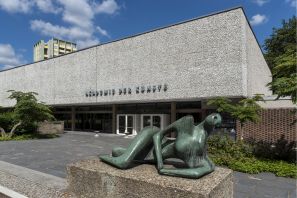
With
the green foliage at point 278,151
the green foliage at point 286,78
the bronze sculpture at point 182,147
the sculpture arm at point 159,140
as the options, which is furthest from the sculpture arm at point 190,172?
the green foliage at point 278,151

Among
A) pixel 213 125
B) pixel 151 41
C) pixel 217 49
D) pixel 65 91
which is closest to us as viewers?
pixel 213 125

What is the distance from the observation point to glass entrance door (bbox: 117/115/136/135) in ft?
84.2

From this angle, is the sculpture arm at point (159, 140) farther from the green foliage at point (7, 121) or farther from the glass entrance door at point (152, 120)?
the green foliage at point (7, 121)

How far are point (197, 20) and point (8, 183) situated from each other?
1456 centimetres

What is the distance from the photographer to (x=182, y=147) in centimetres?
500

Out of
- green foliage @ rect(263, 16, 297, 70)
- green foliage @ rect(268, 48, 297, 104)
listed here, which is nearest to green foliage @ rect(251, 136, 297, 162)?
Answer: green foliage @ rect(268, 48, 297, 104)

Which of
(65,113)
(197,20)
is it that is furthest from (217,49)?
(65,113)

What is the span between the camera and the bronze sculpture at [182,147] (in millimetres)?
4906

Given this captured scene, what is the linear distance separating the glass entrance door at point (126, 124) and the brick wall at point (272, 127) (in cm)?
1048

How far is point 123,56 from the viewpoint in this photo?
862 inches

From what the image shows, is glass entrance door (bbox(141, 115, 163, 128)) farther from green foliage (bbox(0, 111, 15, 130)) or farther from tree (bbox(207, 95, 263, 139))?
green foliage (bbox(0, 111, 15, 130))

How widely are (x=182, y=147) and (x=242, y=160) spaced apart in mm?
6696

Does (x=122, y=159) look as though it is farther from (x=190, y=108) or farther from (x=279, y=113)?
(x=190, y=108)

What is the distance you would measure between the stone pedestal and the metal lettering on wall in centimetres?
1368
